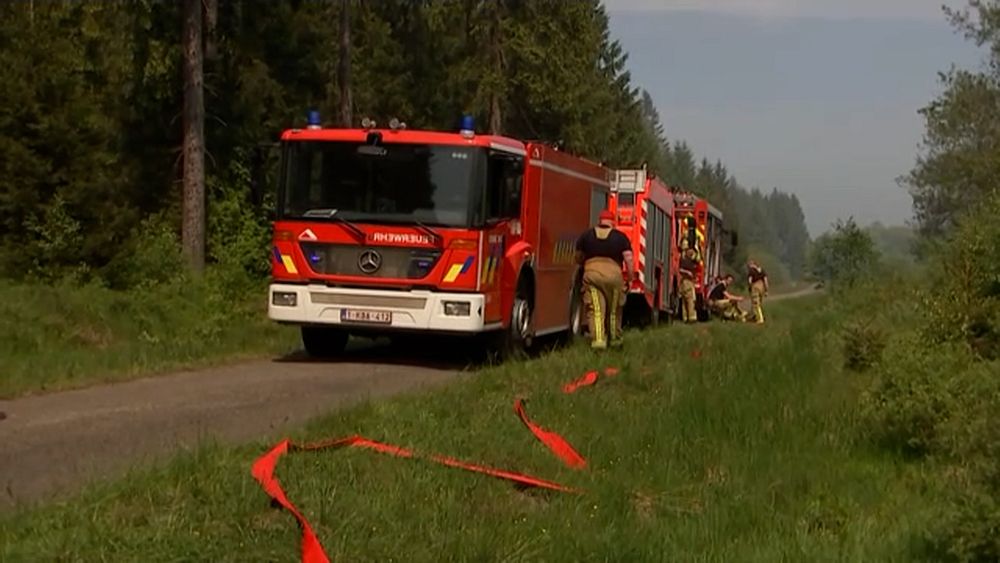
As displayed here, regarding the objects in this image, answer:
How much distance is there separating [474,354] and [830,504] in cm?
903

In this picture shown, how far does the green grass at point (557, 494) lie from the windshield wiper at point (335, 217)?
4.04 m

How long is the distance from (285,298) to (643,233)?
37.1 feet

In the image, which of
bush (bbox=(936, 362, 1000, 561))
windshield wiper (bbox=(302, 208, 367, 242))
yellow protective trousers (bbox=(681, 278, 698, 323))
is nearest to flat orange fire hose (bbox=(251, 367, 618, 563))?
bush (bbox=(936, 362, 1000, 561))

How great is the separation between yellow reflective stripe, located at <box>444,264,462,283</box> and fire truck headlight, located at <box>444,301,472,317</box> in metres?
0.26

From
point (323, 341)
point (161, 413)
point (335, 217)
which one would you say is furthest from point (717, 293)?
point (161, 413)

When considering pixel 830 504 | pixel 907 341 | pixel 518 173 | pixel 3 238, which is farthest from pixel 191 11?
pixel 830 504

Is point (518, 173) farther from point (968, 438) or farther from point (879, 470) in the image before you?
point (968, 438)

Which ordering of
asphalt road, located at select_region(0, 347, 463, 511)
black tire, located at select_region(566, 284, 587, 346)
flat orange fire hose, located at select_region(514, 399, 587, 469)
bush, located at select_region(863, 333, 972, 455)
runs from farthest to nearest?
black tire, located at select_region(566, 284, 587, 346) < bush, located at select_region(863, 333, 972, 455) < flat orange fire hose, located at select_region(514, 399, 587, 469) < asphalt road, located at select_region(0, 347, 463, 511)

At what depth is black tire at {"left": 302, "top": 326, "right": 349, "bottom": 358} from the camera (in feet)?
52.4

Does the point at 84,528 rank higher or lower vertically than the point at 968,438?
lower

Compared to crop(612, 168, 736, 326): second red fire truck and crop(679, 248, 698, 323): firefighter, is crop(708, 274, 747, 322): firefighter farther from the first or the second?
crop(679, 248, 698, 323): firefighter

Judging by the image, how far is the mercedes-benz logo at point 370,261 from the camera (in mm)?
14602

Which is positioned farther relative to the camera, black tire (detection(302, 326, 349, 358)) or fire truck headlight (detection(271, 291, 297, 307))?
black tire (detection(302, 326, 349, 358))

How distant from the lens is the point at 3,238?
80.0ft
